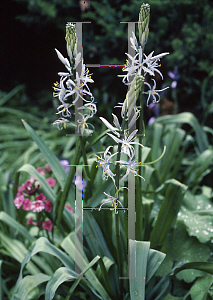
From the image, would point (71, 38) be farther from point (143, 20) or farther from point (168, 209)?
point (168, 209)

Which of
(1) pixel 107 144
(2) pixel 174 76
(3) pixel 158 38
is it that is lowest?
(1) pixel 107 144

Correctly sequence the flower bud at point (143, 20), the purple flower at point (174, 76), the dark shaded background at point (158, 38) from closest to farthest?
the flower bud at point (143, 20)
the purple flower at point (174, 76)
the dark shaded background at point (158, 38)

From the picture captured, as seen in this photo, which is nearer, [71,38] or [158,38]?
[71,38]

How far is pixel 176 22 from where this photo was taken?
282 cm

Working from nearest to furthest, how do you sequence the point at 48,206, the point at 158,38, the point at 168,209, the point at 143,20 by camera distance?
the point at 143,20 → the point at 168,209 → the point at 48,206 → the point at 158,38

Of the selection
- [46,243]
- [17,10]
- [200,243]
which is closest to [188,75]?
[200,243]

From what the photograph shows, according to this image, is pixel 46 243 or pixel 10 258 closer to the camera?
pixel 46 243

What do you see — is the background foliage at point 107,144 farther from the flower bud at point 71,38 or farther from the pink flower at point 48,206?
the flower bud at point 71,38

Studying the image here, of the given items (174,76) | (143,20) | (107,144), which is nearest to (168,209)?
(143,20)

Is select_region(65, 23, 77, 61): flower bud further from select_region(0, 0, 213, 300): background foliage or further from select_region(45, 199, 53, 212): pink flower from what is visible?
select_region(45, 199, 53, 212): pink flower

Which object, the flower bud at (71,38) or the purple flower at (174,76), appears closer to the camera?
the flower bud at (71,38)

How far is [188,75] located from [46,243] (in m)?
2.29

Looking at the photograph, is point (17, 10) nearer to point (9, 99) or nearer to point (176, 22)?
point (9, 99)

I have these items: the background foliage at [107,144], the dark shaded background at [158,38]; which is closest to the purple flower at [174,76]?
the background foliage at [107,144]
